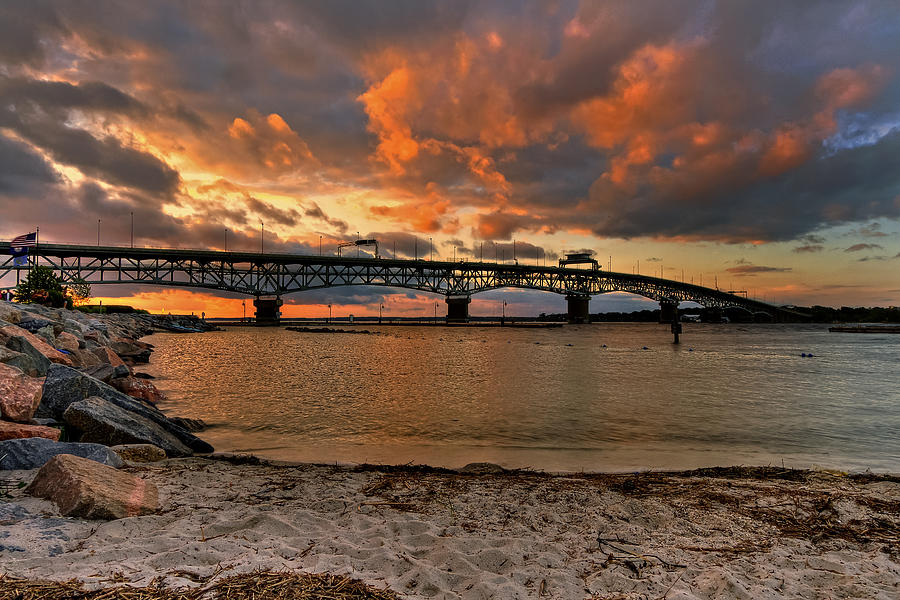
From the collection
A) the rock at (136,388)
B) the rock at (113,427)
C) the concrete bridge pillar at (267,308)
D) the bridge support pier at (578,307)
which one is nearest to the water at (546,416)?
the rock at (136,388)

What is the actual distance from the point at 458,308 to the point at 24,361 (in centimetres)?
12260

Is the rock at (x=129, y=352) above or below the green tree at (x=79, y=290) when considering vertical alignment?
below

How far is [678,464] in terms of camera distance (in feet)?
27.0

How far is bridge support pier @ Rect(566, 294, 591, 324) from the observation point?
513ft

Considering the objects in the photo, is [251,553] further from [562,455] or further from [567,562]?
[562,455]

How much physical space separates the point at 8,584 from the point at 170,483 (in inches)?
A: 116

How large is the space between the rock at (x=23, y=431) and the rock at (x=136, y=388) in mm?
6640

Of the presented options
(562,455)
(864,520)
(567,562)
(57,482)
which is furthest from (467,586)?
(562,455)

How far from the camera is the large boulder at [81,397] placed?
24.5ft

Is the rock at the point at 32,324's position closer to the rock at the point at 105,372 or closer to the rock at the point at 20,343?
the rock at the point at 105,372

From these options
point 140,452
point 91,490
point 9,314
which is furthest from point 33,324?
point 91,490

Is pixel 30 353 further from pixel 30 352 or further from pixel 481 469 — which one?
pixel 481 469

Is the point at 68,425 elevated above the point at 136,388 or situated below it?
above

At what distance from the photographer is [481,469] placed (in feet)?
23.8
